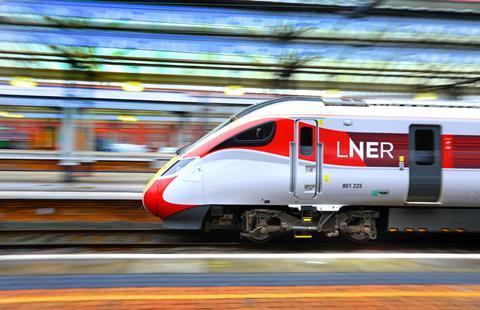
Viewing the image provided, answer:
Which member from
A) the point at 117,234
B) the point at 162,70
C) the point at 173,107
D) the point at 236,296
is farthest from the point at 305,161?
the point at 173,107

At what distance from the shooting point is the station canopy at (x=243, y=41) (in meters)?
9.04

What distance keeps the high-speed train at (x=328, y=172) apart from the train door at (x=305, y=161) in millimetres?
18

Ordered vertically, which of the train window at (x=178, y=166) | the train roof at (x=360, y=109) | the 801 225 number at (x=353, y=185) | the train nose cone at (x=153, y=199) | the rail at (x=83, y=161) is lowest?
the train nose cone at (x=153, y=199)

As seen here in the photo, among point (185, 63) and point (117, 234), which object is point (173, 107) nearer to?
point (185, 63)

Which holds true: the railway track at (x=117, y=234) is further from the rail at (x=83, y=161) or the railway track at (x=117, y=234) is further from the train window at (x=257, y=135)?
the rail at (x=83, y=161)

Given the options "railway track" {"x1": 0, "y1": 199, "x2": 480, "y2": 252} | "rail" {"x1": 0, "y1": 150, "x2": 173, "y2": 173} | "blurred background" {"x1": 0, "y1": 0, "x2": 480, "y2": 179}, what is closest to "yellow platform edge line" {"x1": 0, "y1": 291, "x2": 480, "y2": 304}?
"railway track" {"x1": 0, "y1": 199, "x2": 480, "y2": 252}

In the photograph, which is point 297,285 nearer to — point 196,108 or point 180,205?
point 180,205

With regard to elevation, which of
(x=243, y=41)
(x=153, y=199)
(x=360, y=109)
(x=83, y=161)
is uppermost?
(x=243, y=41)

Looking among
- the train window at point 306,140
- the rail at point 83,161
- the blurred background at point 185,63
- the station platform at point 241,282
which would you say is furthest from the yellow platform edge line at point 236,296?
the rail at point 83,161

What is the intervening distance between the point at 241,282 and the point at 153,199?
3622mm

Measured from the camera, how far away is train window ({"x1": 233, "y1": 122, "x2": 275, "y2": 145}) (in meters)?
7.66

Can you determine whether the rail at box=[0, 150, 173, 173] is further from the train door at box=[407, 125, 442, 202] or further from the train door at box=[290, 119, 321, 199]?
the train door at box=[407, 125, 442, 202]

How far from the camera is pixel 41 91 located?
14672mm

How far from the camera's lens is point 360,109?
793 cm
